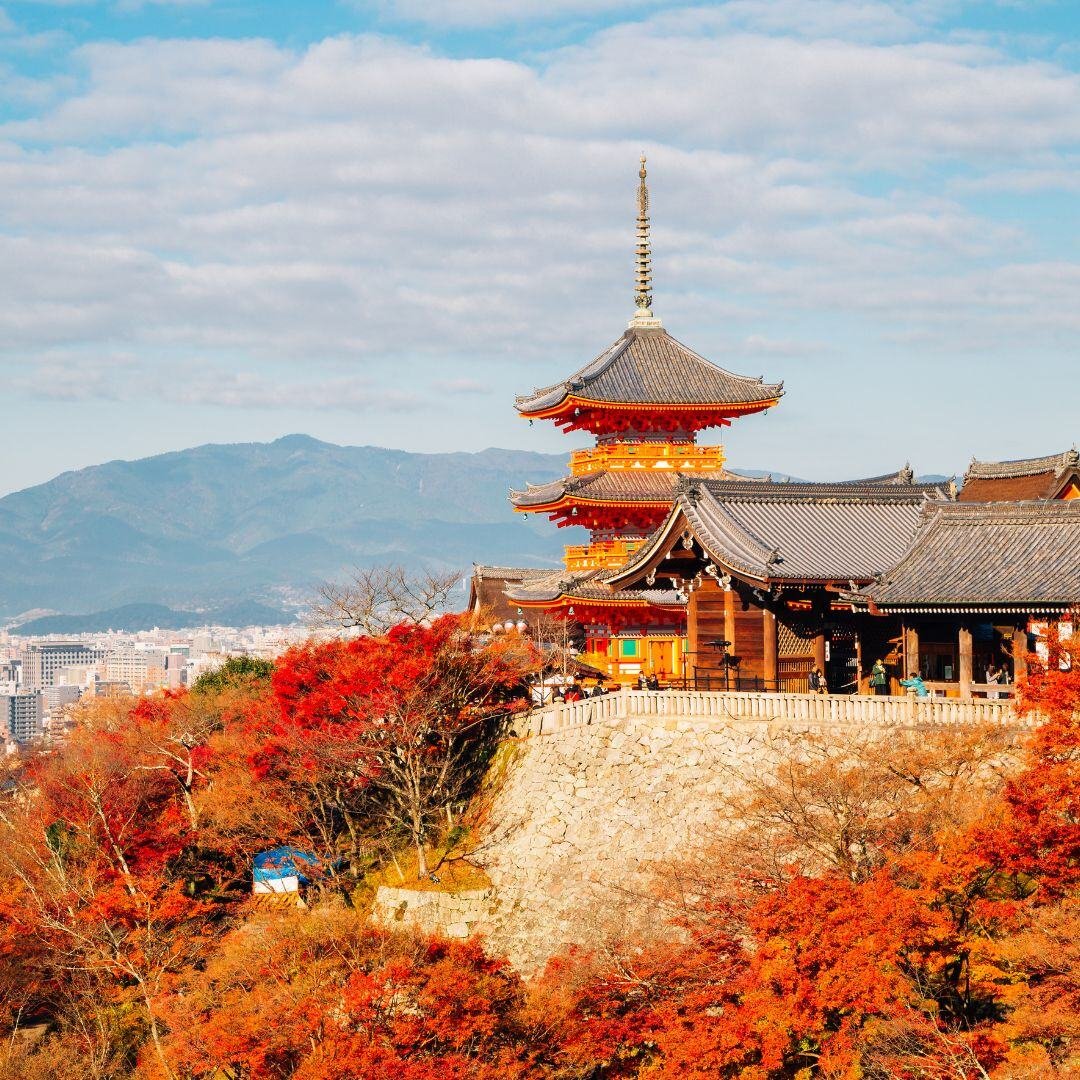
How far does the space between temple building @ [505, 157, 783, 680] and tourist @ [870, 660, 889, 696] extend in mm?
8394

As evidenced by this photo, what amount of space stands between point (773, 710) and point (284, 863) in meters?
14.0

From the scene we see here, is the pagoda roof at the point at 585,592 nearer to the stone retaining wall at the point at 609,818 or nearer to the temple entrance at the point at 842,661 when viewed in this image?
the temple entrance at the point at 842,661

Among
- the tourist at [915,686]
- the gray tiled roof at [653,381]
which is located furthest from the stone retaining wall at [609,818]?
the gray tiled roof at [653,381]

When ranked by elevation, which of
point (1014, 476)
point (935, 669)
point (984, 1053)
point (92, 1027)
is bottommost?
point (92, 1027)

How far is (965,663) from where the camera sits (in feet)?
102

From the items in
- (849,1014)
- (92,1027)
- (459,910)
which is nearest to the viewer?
(849,1014)

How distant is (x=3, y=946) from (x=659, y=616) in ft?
62.8

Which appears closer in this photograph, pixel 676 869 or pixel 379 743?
pixel 676 869

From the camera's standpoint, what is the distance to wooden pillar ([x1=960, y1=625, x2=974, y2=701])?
1205 inches

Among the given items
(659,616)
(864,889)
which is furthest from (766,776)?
(659,616)

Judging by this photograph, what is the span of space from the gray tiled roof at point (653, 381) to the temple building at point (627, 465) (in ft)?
0.10

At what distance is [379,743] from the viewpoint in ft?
120

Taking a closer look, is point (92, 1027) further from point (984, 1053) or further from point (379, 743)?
point (984, 1053)

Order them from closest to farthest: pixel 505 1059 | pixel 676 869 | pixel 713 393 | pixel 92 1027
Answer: pixel 505 1059 → pixel 676 869 → pixel 92 1027 → pixel 713 393
